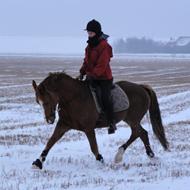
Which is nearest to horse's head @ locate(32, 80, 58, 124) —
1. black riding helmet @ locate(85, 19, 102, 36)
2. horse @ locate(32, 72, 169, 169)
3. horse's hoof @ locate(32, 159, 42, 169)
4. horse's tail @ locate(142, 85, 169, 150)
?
horse @ locate(32, 72, 169, 169)

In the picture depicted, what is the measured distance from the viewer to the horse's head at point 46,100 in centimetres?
821

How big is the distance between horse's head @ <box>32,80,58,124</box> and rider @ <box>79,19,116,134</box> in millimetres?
985

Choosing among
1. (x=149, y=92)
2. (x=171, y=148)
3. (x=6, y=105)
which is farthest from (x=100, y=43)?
(x=6, y=105)

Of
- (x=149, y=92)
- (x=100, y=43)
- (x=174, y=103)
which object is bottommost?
(x=174, y=103)

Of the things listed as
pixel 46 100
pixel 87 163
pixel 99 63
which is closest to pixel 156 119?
pixel 87 163

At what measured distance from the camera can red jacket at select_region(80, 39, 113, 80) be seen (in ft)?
28.8

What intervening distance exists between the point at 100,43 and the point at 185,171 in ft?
8.60

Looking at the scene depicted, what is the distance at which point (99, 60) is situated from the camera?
8.80 metres

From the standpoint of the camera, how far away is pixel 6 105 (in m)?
22.8

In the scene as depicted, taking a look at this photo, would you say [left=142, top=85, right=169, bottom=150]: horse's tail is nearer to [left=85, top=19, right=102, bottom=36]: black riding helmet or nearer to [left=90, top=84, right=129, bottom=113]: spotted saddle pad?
[left=90, top=84, right=129, bottom=113]: spotted saddle pad

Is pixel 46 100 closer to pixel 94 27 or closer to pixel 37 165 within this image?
pixel 37 165

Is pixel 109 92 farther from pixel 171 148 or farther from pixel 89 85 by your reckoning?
pixel 171 148

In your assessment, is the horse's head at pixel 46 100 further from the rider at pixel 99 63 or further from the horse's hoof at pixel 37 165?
the rider at pixel 99 63

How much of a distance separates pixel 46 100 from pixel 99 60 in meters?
1.24
